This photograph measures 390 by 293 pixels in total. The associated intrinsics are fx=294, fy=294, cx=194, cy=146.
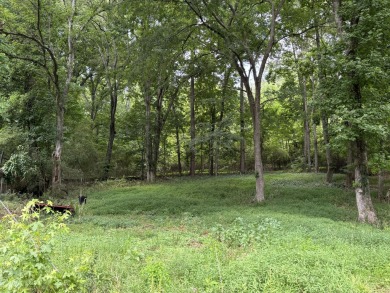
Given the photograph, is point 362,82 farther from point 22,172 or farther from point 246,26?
point 22,172

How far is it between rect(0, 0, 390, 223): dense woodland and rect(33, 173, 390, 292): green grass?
272 cm

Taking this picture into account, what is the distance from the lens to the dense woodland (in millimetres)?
9164

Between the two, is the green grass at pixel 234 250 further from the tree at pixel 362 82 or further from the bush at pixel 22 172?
the bush at pixel 22 172

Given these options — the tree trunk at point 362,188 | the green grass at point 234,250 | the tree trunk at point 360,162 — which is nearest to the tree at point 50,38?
the green grass at point 234,250

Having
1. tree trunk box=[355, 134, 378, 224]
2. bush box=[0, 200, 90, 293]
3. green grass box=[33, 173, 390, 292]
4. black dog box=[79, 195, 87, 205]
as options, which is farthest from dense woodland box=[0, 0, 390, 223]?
bush box=[0, 200, 90, 293]

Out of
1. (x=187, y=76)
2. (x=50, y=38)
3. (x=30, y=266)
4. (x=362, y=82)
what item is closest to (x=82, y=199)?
(x=50, y=38)

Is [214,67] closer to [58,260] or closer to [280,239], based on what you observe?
[280,239]

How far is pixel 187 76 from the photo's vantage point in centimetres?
2269

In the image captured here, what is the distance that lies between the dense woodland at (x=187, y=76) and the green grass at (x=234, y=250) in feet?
8.91

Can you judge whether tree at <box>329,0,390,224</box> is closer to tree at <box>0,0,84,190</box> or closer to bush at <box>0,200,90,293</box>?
bush at <box>0,200,90,293</box>

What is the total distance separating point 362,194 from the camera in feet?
30.4

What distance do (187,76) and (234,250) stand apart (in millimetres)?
18804

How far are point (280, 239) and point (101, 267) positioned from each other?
339cm

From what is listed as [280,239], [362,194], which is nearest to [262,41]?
[362,194]
